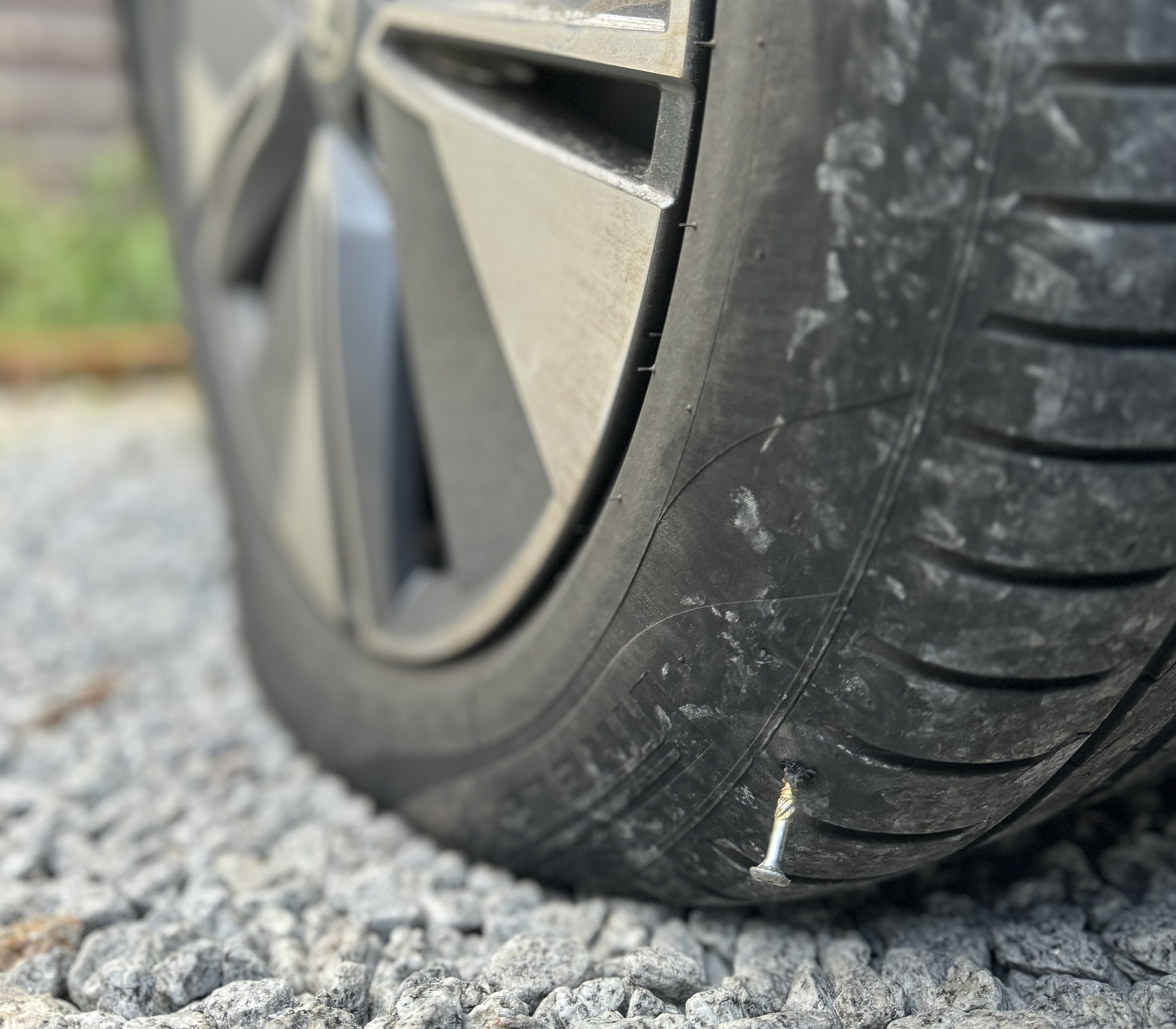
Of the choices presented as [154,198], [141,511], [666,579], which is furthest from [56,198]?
[666,579]

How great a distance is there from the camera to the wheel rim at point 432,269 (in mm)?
879

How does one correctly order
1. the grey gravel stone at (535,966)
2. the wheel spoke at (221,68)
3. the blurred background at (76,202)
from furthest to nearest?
the blurred background at (76,202), the wheel spoke at (221,68), the grey gravel stone at (535,966)

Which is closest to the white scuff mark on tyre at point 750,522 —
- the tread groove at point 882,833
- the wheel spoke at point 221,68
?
the tread groove at point 882,833

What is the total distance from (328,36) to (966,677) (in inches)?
42.6

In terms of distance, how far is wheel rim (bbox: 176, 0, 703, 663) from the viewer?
0.88 m

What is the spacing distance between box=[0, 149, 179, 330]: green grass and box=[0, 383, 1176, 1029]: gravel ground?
2457 millimetres

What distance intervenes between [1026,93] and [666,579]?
393 millimetres

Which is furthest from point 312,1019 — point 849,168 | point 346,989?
point 849,168

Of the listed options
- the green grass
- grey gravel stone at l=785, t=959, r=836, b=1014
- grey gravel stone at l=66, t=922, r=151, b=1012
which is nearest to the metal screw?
grey gravel stone at l=785, t=959, r=836, b=1014

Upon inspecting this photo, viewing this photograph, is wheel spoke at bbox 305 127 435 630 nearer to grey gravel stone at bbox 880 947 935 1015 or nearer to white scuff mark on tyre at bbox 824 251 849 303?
grey gravel stone at bbox 880 947 935 1015

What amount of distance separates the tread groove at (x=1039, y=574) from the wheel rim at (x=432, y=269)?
26cm

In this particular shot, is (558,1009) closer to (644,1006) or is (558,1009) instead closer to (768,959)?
(644,1006)

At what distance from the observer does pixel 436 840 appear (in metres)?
1.27

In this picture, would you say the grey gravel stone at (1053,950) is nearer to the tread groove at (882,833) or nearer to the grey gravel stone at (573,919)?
the tread groove at (882,833)
